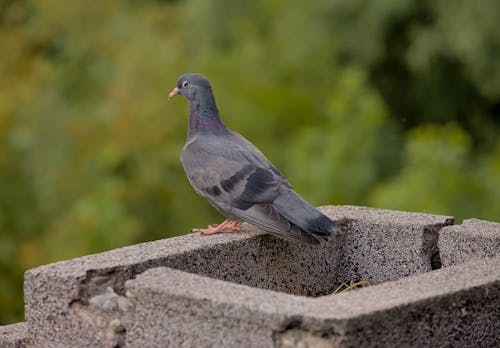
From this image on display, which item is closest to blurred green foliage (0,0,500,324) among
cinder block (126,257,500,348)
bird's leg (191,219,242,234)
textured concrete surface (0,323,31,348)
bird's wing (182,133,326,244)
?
bird's wing (182,133,326,244)

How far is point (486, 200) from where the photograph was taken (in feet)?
34.1

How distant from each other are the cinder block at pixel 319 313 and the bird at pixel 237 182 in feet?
2.55

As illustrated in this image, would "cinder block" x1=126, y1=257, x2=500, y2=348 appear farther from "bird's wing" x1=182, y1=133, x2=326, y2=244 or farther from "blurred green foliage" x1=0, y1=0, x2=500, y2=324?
"blurred green foliage" x1=0, y1=0, x2=500, y2=324

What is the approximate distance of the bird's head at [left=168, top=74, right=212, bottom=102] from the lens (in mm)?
5754

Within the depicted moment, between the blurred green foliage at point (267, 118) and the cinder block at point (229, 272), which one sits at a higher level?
the blurred green foliage at point (267, 118)

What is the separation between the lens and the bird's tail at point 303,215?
486 centimetres

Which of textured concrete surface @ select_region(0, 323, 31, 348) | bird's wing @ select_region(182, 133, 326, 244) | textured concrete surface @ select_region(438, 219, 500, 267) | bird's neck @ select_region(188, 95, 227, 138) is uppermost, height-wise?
bird's neck @ select_region(188, 95, 227, 138)

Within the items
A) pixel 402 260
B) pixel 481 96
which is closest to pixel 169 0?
pixel 481 96

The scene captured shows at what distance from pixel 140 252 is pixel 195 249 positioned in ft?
0.72

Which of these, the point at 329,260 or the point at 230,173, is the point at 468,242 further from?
the point at 230,173

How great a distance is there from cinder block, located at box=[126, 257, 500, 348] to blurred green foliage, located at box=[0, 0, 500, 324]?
575 cm

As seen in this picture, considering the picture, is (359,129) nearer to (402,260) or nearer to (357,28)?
(357,28)

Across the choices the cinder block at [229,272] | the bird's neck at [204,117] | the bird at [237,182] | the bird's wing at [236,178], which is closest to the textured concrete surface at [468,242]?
the cinder block at [229,272]

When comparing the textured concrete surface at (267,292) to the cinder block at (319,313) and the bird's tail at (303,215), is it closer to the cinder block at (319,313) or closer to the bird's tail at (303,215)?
the cinder block at (319,313)
